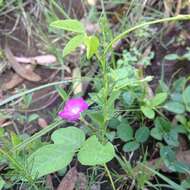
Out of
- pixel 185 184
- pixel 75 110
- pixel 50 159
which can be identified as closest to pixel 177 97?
pixel 185 184

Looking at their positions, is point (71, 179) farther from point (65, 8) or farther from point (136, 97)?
point (65, 8)

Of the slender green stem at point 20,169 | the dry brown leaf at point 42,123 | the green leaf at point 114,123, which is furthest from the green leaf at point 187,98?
the slender green stem at point 20,169

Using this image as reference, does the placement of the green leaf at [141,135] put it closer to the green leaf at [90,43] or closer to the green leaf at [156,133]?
the green leaf at [156,133]

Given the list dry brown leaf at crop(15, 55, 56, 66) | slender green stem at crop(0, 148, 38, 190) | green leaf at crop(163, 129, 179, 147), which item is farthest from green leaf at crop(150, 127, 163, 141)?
dry brown leaf at crop(15, 55, 56, 66)

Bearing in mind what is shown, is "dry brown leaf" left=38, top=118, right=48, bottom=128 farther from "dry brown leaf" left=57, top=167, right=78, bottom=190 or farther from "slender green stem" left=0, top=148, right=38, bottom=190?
"slender green stem" left=0, top=148, right=38, bottom=190

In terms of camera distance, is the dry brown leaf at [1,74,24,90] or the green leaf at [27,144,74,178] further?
the dry brown leaf at [1,74,24,90]

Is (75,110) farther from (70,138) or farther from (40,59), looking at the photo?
(40,59)
